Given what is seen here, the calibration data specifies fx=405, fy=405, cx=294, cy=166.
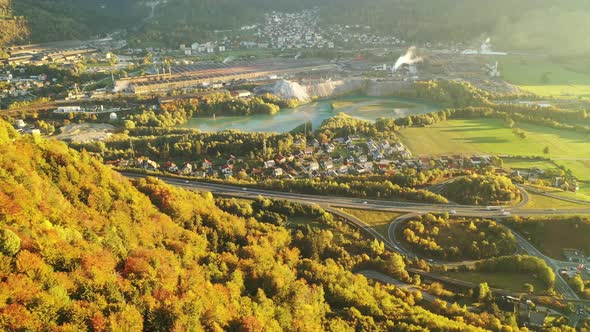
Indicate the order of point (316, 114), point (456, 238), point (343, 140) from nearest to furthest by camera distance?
1. point (456, 238)
2. point (343, 140)
3. point (316, 114)

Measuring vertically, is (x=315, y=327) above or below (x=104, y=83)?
below

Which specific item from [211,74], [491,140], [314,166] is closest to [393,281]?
[314,166]

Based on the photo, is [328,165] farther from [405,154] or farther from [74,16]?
[74,16]

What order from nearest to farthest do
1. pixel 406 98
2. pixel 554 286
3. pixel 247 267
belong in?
pixel 247 267 → pixel 554 286 → pixel 406 98

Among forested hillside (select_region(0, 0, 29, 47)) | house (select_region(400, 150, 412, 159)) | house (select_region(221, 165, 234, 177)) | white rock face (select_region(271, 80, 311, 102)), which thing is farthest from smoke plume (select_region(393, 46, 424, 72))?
forested hillside (select_region(0, 0, 29, 47))

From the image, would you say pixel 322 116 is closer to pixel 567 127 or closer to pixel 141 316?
pixel 567 127

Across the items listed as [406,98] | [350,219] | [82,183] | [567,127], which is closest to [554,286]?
[350,219]

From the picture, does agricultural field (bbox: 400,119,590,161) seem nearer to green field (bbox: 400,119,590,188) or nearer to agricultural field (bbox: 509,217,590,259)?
green field (bbox: 400,119,590,188)

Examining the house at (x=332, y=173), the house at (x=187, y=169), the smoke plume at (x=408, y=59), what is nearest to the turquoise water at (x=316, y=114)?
the smoke plume at (x=408, y=59)
